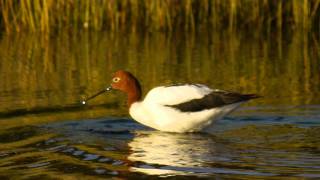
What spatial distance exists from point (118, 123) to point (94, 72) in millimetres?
3899

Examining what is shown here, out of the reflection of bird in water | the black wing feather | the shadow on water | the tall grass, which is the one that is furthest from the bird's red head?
the tall grass

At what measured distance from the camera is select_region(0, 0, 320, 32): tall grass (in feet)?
63.6

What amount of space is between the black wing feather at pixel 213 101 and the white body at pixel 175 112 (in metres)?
0.04

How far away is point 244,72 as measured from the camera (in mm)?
14977

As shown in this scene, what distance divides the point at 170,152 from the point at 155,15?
10.2 meters

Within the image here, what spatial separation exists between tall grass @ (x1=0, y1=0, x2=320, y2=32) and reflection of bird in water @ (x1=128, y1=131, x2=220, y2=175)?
8.57 m

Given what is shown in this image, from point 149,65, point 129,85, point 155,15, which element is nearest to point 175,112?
point 129,85

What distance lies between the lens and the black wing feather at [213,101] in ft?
35.5

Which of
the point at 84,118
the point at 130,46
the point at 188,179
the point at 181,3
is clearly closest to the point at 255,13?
the point at 181,3

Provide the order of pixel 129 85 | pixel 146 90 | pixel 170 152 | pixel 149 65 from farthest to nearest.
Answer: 1. pixel 149 65
2. pixel 146 90
3. pixel 129 85
4. pixel 170 152

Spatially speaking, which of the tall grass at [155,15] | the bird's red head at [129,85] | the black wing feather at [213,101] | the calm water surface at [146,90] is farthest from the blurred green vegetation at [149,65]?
the black wing feather at [213,101]

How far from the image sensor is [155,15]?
19.8 m

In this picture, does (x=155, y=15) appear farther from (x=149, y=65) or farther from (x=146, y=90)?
(x=146, y=90)

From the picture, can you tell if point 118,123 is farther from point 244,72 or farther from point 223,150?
point 244,72
